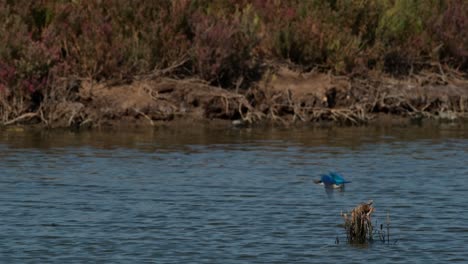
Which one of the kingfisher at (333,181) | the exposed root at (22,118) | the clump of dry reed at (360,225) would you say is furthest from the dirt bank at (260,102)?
the clump of dry reed at (360,225)

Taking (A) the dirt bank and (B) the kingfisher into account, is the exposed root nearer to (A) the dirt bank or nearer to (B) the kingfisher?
(A) the dirt bank

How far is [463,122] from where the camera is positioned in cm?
2581

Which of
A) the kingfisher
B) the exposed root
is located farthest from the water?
the exposed root

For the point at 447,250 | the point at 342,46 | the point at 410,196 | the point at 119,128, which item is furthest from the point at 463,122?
the point at 447,250

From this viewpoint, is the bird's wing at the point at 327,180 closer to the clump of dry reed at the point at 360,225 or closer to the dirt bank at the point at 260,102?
the clump of dry reed at the point at 360,225

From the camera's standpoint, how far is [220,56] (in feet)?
82.5

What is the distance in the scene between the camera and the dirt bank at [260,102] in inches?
956

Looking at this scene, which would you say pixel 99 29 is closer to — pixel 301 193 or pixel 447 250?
pixel 301 193

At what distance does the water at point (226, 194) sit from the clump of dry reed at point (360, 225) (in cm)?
15

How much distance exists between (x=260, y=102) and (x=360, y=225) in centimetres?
1263

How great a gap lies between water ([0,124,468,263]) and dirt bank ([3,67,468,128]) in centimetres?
76

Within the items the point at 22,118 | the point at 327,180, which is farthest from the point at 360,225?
the point at 22,118

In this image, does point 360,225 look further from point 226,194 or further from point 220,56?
point 220,56

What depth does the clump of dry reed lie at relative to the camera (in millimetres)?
12695
